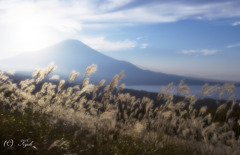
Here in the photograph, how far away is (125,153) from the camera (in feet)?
13.9

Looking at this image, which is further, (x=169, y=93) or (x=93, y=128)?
(x=169, y=93)

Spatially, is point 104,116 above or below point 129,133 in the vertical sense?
above

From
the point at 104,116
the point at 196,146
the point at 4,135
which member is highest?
the point at 104,116

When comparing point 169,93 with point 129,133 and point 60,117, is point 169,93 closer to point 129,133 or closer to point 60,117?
point 129,133

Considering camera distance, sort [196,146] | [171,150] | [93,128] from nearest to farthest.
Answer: [93,128], [171,150], [196,146]

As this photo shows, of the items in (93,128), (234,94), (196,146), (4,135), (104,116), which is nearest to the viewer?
(4,135)

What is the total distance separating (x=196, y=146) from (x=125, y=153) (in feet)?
7.73

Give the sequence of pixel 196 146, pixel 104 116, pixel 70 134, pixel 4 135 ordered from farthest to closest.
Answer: pixel 196 146 → pixel 70 134 → pixel 104 116 → pixel 4 135

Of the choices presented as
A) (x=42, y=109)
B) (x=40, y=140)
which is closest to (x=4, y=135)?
(x=40, y=140)

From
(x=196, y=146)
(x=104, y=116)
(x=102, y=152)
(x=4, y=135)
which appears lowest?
(x=196, y=146)

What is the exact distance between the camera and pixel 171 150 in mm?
5172

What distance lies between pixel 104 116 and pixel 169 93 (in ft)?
12.2

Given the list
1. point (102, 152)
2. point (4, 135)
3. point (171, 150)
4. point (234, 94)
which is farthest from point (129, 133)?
point (234, 94)

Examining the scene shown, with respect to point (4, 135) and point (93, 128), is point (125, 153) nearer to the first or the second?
point (93, 128)
